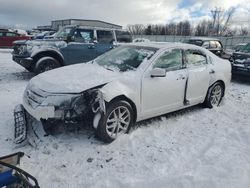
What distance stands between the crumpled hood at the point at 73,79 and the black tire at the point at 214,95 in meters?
2.55

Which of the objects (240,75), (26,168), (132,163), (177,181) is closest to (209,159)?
(177,181)

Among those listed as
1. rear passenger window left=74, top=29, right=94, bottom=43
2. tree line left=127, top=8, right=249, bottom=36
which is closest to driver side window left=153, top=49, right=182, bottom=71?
rear passenger window left=74, top=29, right=94, bottom=43

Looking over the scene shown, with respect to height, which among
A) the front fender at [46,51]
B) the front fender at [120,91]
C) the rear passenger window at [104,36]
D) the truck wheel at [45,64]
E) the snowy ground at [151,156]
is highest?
the rear passenger window at [104,36]

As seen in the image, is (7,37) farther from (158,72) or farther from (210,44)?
(158,72)

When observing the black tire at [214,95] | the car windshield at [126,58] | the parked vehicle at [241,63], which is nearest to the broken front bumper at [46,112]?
the car windshield at [126,58]

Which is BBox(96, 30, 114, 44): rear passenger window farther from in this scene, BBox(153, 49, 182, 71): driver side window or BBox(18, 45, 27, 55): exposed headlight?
BBox(153, 49, 182, 71): driver side window

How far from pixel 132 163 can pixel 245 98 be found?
4893 mm

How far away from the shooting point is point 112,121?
366cm

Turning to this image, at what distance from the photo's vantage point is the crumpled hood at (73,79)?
3.48 m

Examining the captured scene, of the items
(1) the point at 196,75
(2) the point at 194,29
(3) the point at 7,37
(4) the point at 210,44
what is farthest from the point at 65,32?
(2) the point at 194,29

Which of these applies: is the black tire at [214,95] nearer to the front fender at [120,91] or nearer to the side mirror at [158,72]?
the side mirror at [158,72]

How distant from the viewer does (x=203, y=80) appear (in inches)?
199

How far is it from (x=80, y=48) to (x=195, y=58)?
4.32 meters

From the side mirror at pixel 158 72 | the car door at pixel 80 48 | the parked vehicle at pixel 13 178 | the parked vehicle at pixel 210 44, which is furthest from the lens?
the parked vehicle at pixel 210 44
